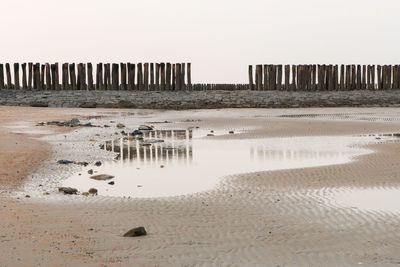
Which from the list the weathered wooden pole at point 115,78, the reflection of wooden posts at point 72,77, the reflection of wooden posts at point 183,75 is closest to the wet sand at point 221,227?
the reflection of wooden posts at point 183,75

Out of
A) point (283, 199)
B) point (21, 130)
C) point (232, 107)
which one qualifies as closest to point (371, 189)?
point (283, 199)

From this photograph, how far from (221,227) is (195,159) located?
5518 millimetres

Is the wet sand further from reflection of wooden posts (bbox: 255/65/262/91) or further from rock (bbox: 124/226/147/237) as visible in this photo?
reflection of wooden posts (bbox: 255/65/262/91)

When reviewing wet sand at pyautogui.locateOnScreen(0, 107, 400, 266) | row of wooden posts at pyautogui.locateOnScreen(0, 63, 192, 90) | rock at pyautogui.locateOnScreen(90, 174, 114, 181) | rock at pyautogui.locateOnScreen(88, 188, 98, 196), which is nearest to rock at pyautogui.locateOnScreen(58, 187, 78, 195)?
rock at pyautogui.locateOnScreen(88, 188, 98, 196)

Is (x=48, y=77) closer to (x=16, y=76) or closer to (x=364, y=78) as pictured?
(x=16, y=76)

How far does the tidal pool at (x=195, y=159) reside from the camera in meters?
8.62

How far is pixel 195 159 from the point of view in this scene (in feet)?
37.8

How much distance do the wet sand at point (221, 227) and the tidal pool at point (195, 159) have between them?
2.21ft

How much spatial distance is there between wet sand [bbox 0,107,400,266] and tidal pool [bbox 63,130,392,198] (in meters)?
0.67

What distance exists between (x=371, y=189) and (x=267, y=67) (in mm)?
22841

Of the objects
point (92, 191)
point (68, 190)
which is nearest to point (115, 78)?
point (92, 191)

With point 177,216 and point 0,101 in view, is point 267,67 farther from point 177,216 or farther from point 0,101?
point 177,216

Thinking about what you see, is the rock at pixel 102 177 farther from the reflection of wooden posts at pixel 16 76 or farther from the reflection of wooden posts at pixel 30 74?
the reflection of wooden posts at pixel 16 76

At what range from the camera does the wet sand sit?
498cm
